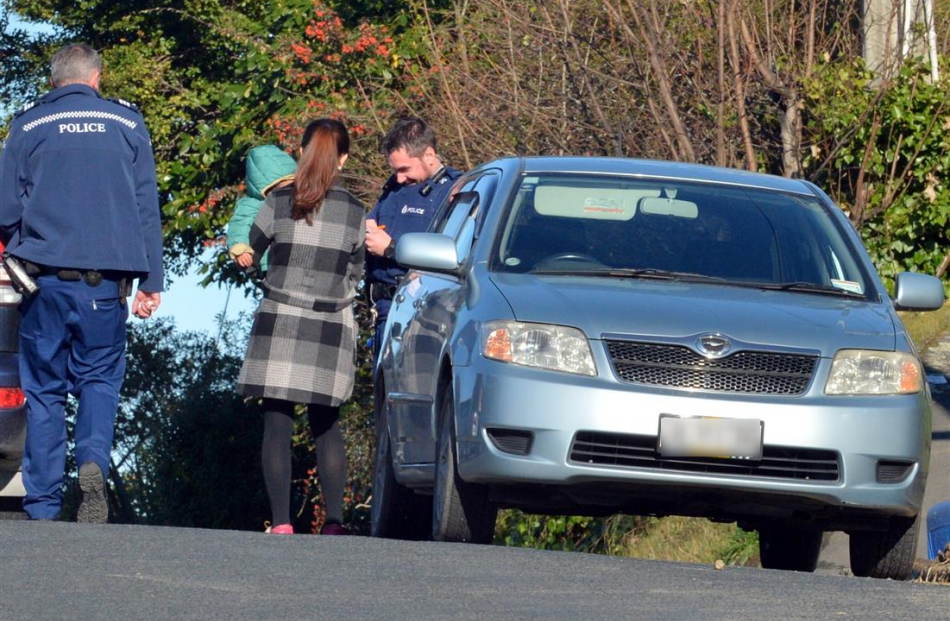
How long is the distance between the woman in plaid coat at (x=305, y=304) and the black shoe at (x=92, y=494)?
2.67 ft

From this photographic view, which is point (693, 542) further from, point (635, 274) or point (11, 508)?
point (635, 274)

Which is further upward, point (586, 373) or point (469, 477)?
point (586, 373)

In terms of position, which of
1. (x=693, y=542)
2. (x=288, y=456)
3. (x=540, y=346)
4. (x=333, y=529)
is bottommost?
(x=693, y=542)

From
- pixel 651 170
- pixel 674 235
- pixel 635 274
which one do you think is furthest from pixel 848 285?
pixel 651 170

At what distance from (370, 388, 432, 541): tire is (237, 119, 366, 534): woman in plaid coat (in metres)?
0.18

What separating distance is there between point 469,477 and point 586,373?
55cm

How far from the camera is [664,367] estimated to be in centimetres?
658

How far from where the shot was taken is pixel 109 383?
8297mm

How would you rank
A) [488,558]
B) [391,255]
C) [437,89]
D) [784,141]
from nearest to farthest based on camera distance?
[488,558] < [391,255] < [784,141] < [437,89]

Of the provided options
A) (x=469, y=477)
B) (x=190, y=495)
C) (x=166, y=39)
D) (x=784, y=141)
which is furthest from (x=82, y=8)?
(x=469, y=477)

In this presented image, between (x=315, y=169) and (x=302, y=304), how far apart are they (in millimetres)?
577

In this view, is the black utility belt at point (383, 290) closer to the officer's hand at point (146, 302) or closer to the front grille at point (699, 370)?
the officer's hand at point (146, 302)

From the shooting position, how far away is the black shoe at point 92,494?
7.89 meters

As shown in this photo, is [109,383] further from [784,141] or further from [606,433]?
[784,141]
